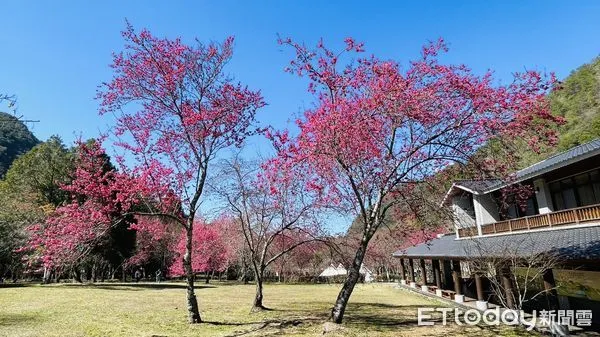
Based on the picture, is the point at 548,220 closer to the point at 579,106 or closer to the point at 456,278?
the point at 456,278

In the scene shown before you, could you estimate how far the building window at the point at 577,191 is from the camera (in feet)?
51.0

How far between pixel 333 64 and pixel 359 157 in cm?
333

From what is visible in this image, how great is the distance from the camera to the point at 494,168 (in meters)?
11.3

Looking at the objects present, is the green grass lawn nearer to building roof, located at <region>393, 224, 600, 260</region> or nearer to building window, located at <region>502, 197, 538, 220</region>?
building roof, located at <region>393, 224, 600, 260</region>

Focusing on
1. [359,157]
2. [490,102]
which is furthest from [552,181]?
[359,157]

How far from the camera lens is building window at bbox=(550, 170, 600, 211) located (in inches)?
612

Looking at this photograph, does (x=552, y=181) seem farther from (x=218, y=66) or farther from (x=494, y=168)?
(x=218, y=66)

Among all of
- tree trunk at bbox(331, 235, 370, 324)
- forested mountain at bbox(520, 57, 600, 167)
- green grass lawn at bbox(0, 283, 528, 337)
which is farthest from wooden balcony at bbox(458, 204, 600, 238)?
forested mountain at bbox(520, 57, 600, 167)

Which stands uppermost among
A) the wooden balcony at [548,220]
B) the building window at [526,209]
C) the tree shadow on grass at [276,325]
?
the building window at [526,209]

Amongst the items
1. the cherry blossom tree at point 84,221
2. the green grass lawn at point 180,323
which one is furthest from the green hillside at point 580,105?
the cherry blossom tree at point 84,221

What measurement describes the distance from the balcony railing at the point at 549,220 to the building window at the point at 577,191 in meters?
1.22

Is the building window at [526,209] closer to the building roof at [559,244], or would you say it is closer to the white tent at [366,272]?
the building roof at [559,244]

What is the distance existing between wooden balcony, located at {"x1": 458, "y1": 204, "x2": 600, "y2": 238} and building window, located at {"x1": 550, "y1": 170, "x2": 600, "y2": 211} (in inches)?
48.0

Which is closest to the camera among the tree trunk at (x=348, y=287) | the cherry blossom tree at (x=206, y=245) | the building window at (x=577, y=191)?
the tree trunk at (x=348, y=287)
